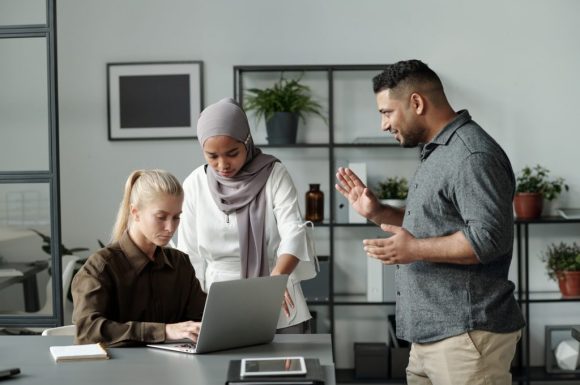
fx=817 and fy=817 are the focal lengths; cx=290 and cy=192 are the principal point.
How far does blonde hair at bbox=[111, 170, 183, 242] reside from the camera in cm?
233

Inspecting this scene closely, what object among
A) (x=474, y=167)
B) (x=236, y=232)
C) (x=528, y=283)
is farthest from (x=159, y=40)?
(x=474, y=167)

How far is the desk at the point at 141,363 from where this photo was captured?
1.90 m

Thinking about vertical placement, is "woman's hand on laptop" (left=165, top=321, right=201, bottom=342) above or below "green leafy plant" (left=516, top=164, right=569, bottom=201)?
below

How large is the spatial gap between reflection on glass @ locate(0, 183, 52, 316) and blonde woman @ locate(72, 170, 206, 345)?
1187 mm

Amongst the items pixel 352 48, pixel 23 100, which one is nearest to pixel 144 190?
pixel 23 100

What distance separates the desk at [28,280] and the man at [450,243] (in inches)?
68.0

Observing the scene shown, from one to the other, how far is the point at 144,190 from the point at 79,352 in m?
0.50

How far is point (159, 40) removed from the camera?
467 cm

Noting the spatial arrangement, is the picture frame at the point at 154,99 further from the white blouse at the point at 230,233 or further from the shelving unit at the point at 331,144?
the white blouse at the point at 230,233

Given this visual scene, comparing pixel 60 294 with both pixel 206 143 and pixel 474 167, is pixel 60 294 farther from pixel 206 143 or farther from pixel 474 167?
pixel 474 167

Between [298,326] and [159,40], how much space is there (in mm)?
2383

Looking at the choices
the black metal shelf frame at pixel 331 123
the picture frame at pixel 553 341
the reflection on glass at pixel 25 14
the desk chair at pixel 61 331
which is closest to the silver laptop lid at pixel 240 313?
the desk chair at pixel 61 331

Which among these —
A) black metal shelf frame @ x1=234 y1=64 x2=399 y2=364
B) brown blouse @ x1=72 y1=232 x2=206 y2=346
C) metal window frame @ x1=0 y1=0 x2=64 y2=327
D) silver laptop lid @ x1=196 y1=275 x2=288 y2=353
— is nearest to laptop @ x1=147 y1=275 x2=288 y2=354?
silver laptop lid @ x1=196 y1=275 x2=288 y2=353

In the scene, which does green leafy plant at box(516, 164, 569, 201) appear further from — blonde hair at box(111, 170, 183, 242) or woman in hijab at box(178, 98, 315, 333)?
blonde hair at box(111, 170, 183, 242)
